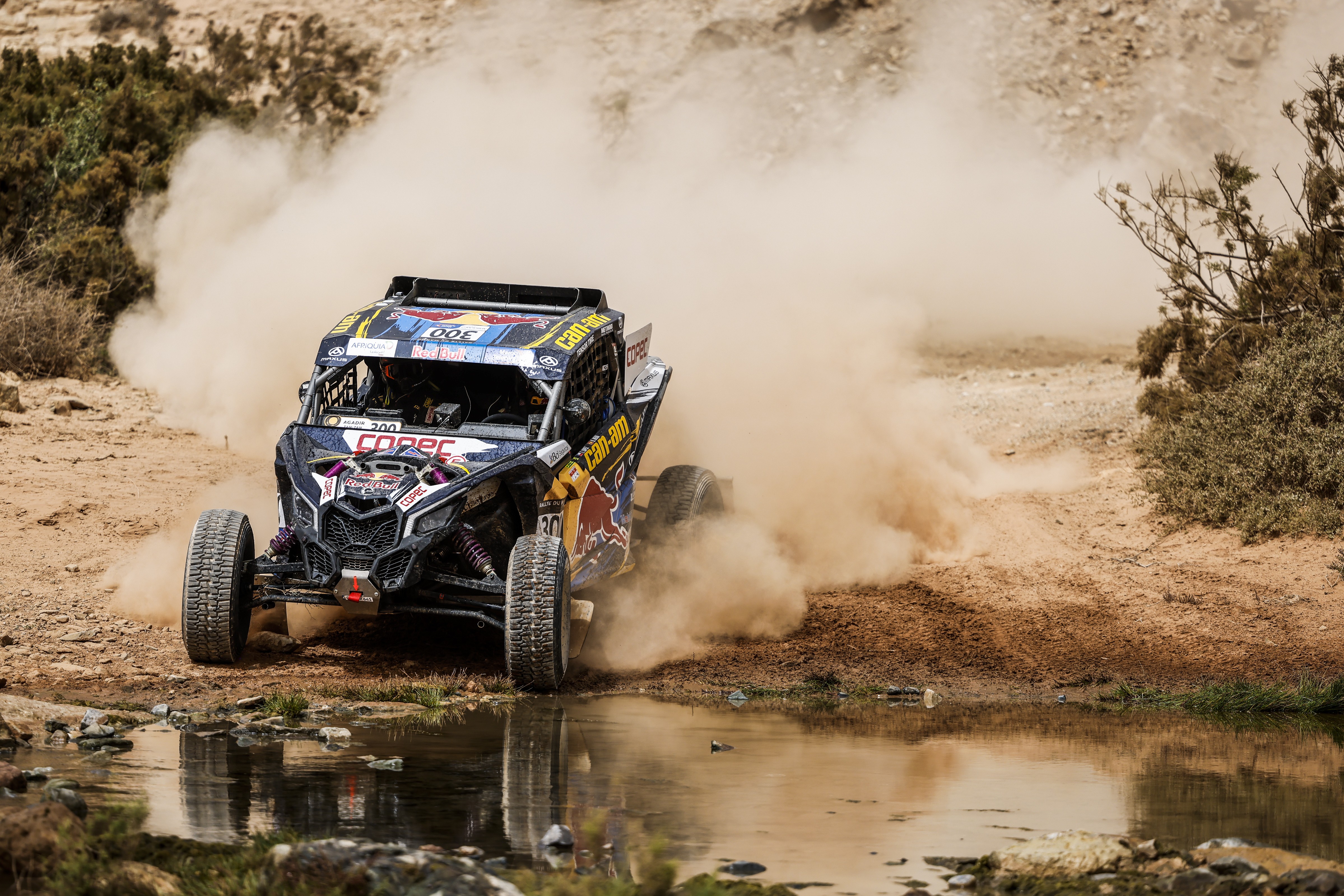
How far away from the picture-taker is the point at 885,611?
1234 centimetres

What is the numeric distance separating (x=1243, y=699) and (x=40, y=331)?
55.2 ft

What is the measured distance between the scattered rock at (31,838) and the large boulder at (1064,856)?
354cm

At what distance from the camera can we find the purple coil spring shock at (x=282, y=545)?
9.80 metres

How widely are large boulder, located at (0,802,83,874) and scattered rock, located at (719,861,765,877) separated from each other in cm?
242

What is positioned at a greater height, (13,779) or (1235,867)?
(13,779)

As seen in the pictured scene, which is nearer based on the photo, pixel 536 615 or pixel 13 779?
pixel 13 779

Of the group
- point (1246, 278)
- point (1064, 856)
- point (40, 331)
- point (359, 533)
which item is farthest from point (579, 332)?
point (40, 331)

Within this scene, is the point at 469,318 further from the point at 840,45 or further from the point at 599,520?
the point at 840,45

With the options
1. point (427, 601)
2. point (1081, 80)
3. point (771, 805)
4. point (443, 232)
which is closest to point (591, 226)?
point (443, 232)

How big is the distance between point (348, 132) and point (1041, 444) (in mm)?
19727

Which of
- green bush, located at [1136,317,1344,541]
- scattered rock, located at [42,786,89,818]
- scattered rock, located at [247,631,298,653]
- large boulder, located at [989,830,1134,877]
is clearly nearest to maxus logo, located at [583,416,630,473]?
scattered rock, located at [247,631,298,653]

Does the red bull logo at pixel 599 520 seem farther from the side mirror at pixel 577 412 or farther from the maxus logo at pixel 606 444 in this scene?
the side mirror at pixel 577 412

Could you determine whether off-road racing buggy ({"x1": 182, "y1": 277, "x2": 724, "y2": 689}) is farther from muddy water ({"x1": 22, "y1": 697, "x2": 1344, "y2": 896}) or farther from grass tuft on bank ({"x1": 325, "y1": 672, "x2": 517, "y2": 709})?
muddy water ({"x1": 22, "y1": 697, "x2": 1344, "y2": 896})

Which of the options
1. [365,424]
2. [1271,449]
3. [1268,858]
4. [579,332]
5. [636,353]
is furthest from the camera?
[1271,449]
